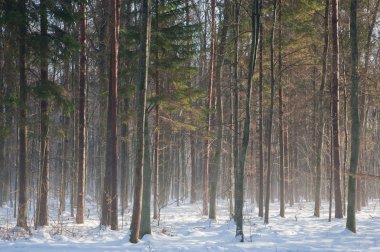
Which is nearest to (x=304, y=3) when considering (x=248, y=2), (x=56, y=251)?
(x=248, y=2)

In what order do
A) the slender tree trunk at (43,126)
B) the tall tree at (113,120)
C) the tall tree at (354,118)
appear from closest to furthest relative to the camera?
1. the tall tree at (354,118)
2. the slender tree trunk at (43,126)
3. the tall tree at (113,120)

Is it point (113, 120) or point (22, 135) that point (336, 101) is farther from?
point (22, 135)

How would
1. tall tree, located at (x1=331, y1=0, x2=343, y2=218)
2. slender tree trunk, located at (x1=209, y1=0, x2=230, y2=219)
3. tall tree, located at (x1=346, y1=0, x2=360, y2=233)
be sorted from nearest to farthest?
1. tall tree, located at (x1=346, y1=0, x2=360, y2=233)
2. tall tree, located at (x1=331, y1=0, x2=343, y2=218)
3. slender tree trunk, located at (x1=209, y1=0, x2=230, y2=219)

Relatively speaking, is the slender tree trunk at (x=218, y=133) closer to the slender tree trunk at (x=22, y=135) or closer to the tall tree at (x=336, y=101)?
the tall tree at (x=336, y=101)

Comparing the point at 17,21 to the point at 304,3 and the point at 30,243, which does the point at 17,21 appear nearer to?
the point at 30,243

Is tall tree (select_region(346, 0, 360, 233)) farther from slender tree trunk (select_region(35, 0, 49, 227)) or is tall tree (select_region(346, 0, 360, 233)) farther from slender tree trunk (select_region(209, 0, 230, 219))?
slender tree trunk (select_region(35, 0, 49, 227))

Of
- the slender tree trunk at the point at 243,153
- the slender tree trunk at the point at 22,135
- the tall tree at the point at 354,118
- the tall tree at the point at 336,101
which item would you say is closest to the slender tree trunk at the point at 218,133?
the tall tree at the point at 336,101

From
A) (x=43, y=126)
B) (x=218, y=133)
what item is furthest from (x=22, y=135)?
(x=218, y=133)

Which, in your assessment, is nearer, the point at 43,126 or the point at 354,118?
the point at 354,118

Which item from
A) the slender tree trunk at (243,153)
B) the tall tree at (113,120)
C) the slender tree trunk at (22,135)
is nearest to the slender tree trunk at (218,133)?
the tall tree at (113,120)

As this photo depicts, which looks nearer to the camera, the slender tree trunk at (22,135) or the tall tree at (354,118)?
the tall tree at (354,118)

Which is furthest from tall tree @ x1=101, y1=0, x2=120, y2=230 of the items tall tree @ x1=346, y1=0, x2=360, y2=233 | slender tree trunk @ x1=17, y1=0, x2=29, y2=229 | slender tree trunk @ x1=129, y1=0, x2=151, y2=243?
tall tree @ x1=346, y1=0, x2=360, y2=233

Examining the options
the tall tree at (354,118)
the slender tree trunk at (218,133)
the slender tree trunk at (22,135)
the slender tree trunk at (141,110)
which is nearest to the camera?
the slender tree trunk at (141,110)

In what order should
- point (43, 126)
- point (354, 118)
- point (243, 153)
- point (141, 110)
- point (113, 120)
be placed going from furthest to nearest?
point (113, 120) < point (43, 126) < point (354, 118) < point (243, 153) < point (141, 110)
